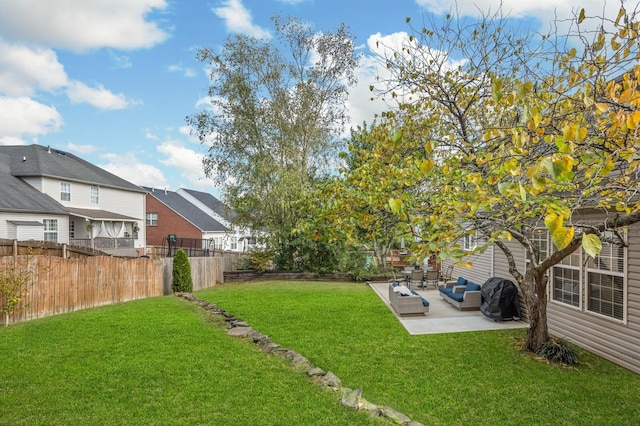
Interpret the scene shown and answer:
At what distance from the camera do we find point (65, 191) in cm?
2180

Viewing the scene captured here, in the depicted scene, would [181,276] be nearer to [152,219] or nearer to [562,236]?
[562,236]

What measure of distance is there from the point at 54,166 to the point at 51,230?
457 cm

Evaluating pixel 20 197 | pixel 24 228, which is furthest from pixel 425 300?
pixel 20 197

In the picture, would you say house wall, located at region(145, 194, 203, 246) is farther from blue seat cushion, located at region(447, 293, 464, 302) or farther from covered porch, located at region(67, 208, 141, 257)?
blue seat cushion, located at region(447, 293, 464, 302)

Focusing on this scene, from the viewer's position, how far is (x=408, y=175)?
606 cm

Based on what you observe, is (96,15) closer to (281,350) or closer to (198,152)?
(198,152)

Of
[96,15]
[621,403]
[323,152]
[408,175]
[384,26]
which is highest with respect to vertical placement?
[96,15]

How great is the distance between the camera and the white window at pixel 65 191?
70.7ft

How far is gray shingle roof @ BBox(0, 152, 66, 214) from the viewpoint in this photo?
17.8 meters

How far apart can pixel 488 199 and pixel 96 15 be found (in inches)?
443

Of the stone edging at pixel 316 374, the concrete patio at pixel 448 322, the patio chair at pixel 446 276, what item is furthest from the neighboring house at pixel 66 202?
the concrete patio at pixel 448 322

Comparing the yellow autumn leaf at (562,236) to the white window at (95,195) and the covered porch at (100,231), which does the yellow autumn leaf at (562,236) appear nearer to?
the covered porch at (100,231)

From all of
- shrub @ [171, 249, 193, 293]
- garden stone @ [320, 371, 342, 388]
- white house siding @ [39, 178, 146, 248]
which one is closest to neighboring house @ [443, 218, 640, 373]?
garden stone @ [320, 371, 342, 388]

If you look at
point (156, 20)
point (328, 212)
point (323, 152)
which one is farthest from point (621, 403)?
point (323, 152)
